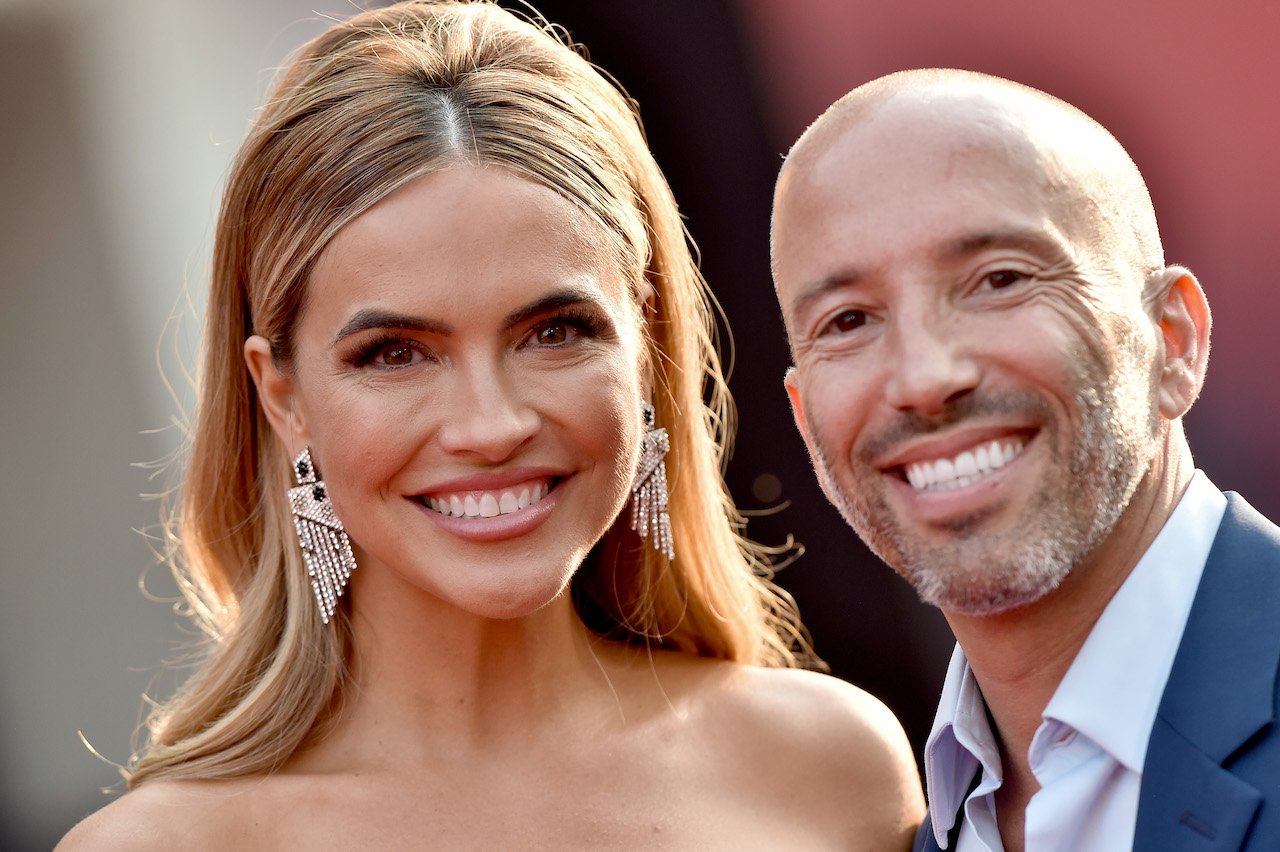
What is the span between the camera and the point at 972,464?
2.21 m

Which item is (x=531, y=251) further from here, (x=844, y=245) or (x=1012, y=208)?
(x=1012, y=208)

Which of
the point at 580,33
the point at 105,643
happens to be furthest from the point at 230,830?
the point at 105,643

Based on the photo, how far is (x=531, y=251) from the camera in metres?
2.78

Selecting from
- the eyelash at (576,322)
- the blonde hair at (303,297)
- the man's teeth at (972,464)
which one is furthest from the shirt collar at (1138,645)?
the blonde hair at (303,297)

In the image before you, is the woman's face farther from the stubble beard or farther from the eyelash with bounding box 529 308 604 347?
the stubble beard

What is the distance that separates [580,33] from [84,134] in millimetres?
2170

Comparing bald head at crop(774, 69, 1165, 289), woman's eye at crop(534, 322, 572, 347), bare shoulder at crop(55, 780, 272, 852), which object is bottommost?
bare shoulder at crop(55, 780, 272, 852)

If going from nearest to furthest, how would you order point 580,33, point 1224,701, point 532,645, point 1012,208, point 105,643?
1. point 1224,701
2. point 1012,208
3. point 532,645
4. point 580,33
5. point 105,643

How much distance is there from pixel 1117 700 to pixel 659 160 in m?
2.94

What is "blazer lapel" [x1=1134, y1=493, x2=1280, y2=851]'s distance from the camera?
2.02 m

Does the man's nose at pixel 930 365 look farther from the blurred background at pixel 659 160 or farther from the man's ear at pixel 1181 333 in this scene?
the blurred background at pixel 659 160

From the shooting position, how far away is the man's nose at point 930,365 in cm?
217

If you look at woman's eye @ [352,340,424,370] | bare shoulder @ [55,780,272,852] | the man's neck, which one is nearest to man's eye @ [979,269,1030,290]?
the man's neck

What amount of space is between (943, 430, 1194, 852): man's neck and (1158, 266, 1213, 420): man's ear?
78 millimetres
